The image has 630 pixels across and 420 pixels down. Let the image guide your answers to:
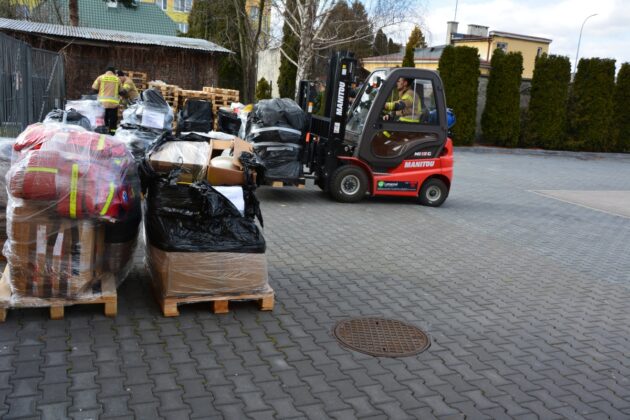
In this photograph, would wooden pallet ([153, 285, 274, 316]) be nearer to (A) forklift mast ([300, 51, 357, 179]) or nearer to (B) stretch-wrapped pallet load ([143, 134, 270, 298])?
(B) stretch-wrapped pallet load ([143, 134, 270, 298])

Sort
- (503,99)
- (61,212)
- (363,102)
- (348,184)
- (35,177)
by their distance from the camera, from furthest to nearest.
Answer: (503,99)
(363,102)
(348,184)
(61,212)
(35,177)

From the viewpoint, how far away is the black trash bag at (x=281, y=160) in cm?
996

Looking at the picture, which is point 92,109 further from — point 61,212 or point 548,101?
point 548,101

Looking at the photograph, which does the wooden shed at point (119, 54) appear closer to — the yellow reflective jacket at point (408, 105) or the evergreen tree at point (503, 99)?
the evergreen tree at point (503, 99)

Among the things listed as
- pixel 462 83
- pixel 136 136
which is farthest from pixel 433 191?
pixel 462 83

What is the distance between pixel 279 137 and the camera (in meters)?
9.88

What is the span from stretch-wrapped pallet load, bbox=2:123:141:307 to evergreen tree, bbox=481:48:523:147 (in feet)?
71.3

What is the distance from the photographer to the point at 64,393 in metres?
3.62

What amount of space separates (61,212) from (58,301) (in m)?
0.73

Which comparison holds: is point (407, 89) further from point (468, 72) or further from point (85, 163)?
point (468, 72)

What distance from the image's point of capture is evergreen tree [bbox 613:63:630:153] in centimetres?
2544

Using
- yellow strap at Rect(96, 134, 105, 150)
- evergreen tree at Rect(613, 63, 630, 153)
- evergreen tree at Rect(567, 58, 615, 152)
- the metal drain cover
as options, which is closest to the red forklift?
the metal drain cover

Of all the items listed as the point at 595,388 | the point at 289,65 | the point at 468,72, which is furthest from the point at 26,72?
the point at 289,65

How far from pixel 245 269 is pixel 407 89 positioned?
6.40 metres
